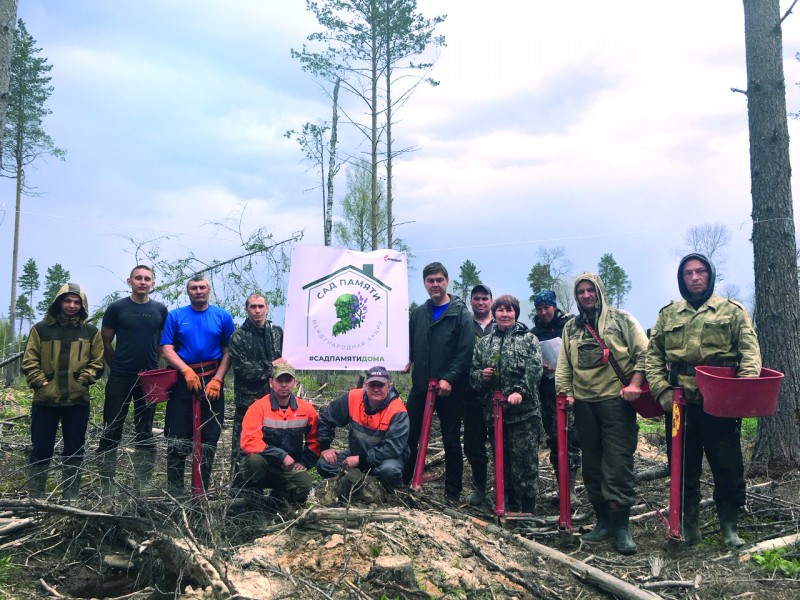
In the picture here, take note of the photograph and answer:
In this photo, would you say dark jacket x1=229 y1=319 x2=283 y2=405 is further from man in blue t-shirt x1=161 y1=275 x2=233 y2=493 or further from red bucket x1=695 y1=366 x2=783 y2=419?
red bucket x1=695 y1=366 x2=783 y2=419

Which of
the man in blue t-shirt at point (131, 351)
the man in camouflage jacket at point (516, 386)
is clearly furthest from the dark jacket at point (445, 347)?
the man in blue t-shirt at point (131, 351)

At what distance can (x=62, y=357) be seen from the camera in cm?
580

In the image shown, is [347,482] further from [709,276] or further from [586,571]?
[709,276]

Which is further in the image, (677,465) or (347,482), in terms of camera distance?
(347,482)

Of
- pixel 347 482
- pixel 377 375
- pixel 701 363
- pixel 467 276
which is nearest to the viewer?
pixel 701 363

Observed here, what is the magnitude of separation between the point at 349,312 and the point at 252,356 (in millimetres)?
1066

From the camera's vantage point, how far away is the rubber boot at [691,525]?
5.05m

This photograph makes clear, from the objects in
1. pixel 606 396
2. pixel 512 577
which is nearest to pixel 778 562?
pixel 606 396

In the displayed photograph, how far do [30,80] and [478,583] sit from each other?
88.7 feet

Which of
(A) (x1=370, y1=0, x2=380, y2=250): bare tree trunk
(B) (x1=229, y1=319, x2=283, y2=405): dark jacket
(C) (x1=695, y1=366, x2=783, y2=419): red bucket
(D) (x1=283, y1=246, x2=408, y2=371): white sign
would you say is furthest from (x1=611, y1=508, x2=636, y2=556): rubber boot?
(A) (x1=370, y1=0, x2=380, y2=250): bare tree trunk

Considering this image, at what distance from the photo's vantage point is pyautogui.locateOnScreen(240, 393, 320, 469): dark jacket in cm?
539

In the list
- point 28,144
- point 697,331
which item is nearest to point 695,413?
point 697,331

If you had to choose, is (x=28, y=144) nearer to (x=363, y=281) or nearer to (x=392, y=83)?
(x=392, y=83)

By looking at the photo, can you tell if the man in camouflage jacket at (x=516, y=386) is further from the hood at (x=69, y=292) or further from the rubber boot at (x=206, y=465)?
the hood at (x=69, y=292)
